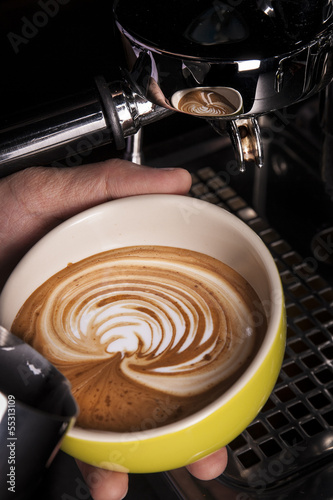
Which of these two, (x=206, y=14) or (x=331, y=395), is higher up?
(x=206, y=14)

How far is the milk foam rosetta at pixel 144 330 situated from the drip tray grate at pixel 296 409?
0.37ft

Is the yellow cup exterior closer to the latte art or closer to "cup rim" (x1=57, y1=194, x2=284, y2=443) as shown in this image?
"cup rim" (x1=57, y1=194, x2=284, y2=443)

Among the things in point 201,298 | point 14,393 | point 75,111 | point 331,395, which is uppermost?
point 75,111

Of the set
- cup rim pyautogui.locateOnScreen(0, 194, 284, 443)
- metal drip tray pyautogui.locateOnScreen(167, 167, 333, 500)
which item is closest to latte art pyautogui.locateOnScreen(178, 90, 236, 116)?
cup rim pyautogui.locateOnScreen(0, 194, 284, 443)

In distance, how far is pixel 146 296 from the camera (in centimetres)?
67

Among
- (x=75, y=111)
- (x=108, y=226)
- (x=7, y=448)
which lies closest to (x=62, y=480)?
(x=7, y=448)

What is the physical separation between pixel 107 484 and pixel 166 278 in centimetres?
23

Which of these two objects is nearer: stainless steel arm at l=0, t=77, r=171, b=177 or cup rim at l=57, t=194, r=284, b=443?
cup rim at l=57, t=194, r=284, b=443

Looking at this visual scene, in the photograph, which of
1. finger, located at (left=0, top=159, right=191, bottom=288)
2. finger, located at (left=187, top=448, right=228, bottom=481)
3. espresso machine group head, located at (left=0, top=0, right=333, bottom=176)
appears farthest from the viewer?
finger, located at (left=0, top=159, right=191, bottom=288)

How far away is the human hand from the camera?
746 mm

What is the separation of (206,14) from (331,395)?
0.42 m

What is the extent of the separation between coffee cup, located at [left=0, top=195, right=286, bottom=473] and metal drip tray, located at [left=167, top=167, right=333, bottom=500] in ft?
0.30

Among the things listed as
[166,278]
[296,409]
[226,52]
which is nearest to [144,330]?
[166,278]

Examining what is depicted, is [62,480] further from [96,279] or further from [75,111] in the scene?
[75,111]
